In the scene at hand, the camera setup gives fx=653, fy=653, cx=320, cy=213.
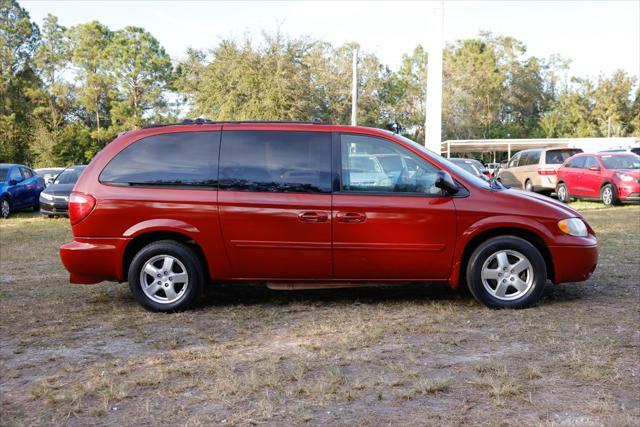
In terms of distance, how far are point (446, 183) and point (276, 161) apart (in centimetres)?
156

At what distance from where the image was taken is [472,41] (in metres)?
77.4

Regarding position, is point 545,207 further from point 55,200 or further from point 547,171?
point 547,171

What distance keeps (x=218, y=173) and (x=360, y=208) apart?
1.34 meters

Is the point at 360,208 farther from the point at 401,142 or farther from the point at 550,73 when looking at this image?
the point at 550,73

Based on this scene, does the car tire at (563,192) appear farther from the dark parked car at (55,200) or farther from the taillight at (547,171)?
the dark parked car at (55,200)

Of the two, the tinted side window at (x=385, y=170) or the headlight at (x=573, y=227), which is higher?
the tinted side window at (x=385, y=170)

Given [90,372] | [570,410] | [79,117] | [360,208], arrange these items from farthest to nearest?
[79,117] → [360,208] → [90,372] → [570,410]

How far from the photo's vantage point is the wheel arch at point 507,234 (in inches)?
236

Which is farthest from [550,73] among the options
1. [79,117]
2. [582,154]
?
[582,154]

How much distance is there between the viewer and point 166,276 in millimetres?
6027

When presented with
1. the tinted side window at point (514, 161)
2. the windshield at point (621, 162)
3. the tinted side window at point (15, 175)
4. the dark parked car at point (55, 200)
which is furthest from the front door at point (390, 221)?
the tinted side window at point (514, 161)

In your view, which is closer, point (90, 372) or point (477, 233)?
point (90, 372)

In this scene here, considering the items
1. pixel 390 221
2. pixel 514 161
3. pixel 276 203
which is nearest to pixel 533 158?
pixel 514 161

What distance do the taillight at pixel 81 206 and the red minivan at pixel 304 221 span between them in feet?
0.05
